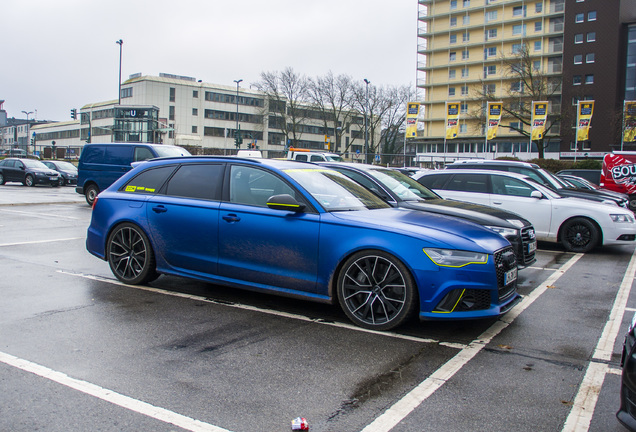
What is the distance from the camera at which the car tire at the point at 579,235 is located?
1087 centimetres

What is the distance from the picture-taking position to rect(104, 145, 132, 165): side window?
677 inches

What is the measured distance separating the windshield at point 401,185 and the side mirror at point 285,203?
11.0 feet

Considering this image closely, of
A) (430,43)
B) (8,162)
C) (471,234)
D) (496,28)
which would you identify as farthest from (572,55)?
(471,234)

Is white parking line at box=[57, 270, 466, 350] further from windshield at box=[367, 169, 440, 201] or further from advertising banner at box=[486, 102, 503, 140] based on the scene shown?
advertising banner at box=[486, 102, 503, 140]

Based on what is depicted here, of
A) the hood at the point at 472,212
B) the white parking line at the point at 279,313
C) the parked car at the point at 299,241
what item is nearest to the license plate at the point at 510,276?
the parked car at the point at 299,241

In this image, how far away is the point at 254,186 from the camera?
579 centimetres

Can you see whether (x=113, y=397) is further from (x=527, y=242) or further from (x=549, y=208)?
(x=549, y=208)

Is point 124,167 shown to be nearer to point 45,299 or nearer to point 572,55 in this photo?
point 45,299

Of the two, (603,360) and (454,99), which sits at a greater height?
(454,99)

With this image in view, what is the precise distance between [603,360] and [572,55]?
74257mm

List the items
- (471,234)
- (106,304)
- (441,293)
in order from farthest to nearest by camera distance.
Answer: (106,304) < (471,234) < (441,293)

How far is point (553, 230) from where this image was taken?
11.2m

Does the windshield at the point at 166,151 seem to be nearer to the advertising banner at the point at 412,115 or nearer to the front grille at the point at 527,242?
the front grille at the point at 527,242

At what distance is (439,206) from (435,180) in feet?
15.3
